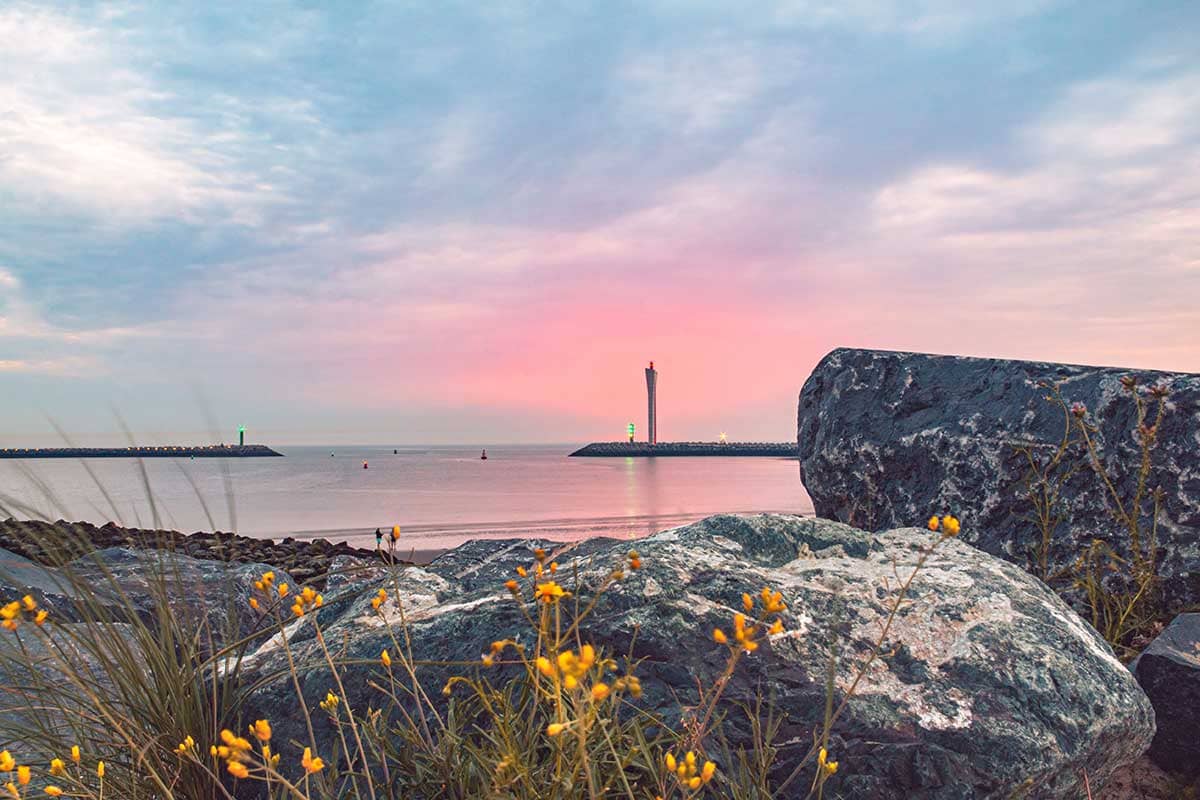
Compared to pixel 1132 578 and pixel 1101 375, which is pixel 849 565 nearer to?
pixel 1132 578

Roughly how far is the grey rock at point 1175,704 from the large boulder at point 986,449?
1506 millimetres

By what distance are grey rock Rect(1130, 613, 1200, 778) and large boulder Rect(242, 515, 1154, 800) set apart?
3.63ft

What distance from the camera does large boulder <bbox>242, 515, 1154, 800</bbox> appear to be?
2746mm

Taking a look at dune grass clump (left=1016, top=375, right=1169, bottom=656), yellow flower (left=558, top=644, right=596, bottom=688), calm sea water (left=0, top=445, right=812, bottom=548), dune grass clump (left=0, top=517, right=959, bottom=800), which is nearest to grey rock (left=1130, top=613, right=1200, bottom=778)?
dune grass clump (left=1016, top=375, right=1169, bottom=656)

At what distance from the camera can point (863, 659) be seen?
2953mm

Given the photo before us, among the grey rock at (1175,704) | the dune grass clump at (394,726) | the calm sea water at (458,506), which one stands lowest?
Answer: the calm sea water at (458,506)

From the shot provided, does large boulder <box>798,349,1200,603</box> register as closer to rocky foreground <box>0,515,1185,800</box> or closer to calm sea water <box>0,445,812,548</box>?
rocky foreground <box>0,515,1185,800</box>

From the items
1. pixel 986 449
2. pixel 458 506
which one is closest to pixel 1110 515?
pixel 986 449

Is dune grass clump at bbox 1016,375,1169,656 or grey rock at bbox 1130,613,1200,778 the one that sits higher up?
dune grass clump at bbox 1016,375,1169,656

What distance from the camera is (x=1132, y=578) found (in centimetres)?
567

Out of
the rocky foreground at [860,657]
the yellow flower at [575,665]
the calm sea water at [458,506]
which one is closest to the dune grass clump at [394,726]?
the rocky foreground at [860,657]

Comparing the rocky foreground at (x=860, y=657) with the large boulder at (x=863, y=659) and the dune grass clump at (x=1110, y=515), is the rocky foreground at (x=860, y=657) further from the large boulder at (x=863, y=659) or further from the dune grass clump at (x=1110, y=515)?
the dune grass clump at (x=1110, y=515)

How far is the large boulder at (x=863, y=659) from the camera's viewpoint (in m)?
2.75

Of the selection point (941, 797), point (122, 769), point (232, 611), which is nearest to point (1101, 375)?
point (941, 797)
